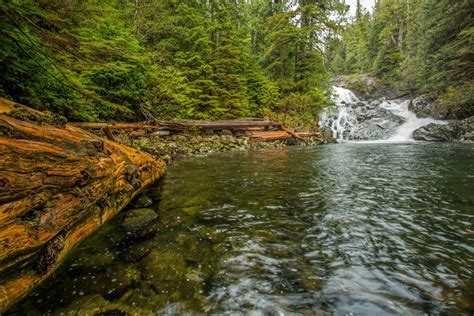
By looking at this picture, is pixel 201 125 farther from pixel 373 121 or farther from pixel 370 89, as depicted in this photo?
pixel 370 89

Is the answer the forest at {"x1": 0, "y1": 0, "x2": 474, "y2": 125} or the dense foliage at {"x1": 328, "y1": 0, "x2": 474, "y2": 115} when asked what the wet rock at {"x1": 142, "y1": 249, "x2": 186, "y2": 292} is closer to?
the forest at {"x1": 0, "y1": 0, "x2": 474, "y2": 125}

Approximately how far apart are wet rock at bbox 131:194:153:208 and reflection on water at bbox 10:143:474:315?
0.23 metres

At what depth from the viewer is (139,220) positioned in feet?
12.3

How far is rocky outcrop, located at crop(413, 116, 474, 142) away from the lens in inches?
634

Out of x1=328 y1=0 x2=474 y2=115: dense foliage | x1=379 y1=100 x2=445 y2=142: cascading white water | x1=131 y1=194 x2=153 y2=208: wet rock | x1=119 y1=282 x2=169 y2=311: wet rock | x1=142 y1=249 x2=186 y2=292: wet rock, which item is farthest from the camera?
x1=379 y1=100 x2=445 y2=142: cascading white water

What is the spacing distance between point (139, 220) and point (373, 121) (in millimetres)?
23410

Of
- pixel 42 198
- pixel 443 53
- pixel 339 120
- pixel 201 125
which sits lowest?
pixel 42 198

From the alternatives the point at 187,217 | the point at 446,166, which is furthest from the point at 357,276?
the point at 446,166

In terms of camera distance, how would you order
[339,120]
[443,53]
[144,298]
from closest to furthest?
1. [144,298]
2. [443,53]
3. [339,120]

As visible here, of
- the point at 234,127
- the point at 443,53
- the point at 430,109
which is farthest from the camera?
the point at 430,109

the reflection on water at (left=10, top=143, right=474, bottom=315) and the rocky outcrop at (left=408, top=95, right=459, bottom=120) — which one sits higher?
the rocky outcrop at (left=408, top=95, right=459, bottom=120)

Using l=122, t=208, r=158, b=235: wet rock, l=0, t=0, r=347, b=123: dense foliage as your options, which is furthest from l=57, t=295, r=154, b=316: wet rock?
l=0, t=0, r=347, b=123: dense foliage

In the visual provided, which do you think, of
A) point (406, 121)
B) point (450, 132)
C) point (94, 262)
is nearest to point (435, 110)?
point (406, 121)

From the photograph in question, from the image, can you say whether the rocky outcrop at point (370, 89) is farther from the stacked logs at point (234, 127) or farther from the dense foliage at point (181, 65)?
the stacked logs at point (234, 127)
